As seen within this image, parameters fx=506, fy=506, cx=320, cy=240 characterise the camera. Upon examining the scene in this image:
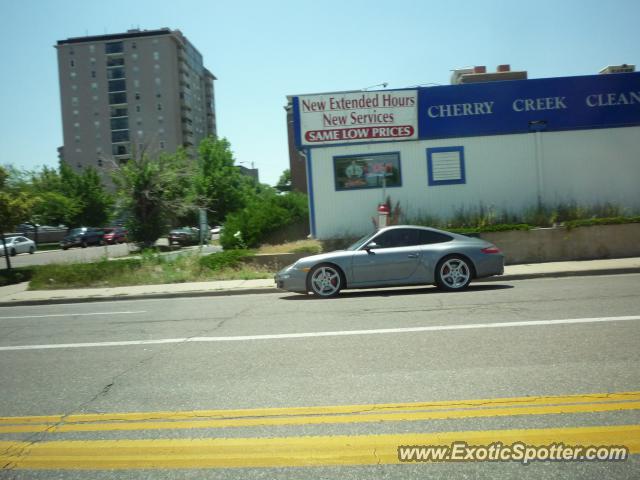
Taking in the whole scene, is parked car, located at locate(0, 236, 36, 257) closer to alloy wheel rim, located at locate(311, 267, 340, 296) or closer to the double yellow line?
alloy wheel rim, located at locate(311, 267, 340, 296)

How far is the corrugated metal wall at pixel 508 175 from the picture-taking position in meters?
17.2

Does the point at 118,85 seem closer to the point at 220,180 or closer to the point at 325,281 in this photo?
the point at 220,180

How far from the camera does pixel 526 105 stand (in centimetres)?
1711

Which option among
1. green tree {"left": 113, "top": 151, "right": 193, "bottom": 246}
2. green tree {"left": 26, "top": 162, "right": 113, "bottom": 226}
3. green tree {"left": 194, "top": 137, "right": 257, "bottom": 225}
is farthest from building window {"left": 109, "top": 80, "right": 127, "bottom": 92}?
green tree {"left": 113, "top": 151, "right": 193, "bottom": 246}

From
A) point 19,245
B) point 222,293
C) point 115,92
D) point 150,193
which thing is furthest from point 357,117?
point 115,92

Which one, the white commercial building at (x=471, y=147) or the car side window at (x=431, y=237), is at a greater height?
the white commercial building at (x=471, y=147)

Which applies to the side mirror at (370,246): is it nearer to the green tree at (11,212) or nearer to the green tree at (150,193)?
the green tree at (11,212)

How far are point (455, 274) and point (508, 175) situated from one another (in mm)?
8379

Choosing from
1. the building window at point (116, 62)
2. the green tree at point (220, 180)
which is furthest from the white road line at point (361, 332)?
the building window at point (116, 62)

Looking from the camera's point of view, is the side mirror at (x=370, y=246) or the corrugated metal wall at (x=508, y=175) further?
the corrugated metal wall at (x=508, y=175)

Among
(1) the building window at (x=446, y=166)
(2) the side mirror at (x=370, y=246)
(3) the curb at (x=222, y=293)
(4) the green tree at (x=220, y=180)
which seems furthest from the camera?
(4) the green tree at (x=220, y=180)

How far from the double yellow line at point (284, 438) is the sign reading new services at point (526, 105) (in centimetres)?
1423

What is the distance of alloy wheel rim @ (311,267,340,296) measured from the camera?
1028 centimetres

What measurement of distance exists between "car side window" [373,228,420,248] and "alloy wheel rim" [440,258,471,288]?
2.59ft
